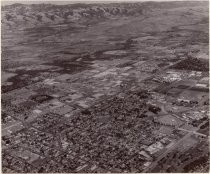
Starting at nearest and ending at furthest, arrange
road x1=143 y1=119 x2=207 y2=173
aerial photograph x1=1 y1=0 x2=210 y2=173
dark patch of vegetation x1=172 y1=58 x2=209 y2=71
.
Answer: road x1=143 y1=119 x2=207 y2=173 → aerial photograph x1=1 y1=0 x2=210 y2=173 → dark patch of vegetation x1=172 y1=58 x2=209 y2=71

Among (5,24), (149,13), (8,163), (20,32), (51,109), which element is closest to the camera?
(8,163)

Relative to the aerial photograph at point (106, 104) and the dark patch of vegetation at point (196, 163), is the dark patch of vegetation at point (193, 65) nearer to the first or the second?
the aerial photograph at point (106, 104)

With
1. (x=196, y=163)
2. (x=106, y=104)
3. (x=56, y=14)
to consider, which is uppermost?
(x=56, y=14)

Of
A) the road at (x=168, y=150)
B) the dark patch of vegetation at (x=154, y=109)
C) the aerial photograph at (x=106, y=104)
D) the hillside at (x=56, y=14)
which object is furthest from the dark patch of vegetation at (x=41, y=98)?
the hillside at (x=56, y=14)

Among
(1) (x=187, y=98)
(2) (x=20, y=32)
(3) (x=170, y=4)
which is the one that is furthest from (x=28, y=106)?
(3) (x=170, y=4)

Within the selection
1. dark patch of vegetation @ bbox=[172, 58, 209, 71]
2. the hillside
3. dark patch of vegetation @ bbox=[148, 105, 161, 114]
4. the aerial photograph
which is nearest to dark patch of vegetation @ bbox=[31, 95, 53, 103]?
the aerial photograph

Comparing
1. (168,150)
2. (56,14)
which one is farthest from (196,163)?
(56,14)

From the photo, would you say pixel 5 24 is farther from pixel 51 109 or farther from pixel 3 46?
pixel 51 109

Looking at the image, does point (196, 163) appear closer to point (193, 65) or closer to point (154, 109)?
point (154, 109)

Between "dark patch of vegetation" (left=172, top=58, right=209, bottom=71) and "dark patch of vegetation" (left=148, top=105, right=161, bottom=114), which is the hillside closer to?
"dark patch of vegetation" (left=172, top=58, right=209, bottom=71)
